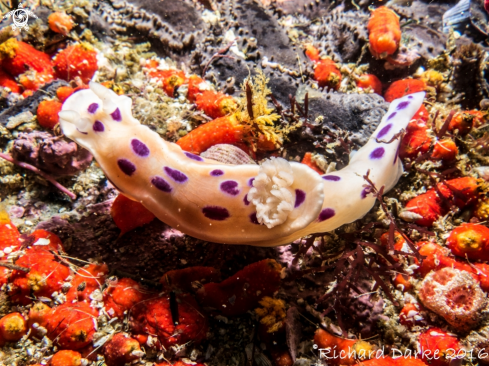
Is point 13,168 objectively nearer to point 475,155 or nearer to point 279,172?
point 279,172

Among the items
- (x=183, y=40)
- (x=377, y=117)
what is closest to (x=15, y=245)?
(x=183, y=40)

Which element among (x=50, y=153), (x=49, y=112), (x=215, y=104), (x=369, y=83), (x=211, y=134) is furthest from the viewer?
(x=369, y=83)

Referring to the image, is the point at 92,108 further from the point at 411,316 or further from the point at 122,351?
the point at 411,316

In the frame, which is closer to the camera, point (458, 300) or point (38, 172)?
point (458, 300)

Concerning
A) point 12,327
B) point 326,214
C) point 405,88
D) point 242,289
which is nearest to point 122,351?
point 12,327

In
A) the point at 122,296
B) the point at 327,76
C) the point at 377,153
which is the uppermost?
the point at 327,76

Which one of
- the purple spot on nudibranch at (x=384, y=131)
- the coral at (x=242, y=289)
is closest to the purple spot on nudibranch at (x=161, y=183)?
the coral at (x=242, y=289)

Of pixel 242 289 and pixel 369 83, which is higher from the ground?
pixel 369 83
